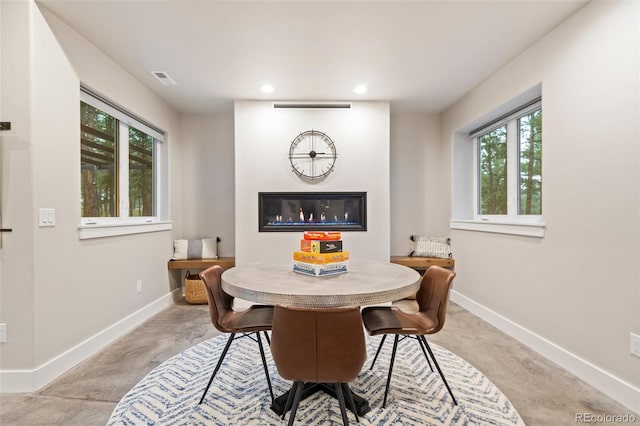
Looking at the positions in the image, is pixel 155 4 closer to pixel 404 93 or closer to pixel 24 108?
pixel 24 108

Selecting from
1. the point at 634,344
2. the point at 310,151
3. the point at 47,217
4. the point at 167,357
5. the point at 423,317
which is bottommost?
the point at 167,357

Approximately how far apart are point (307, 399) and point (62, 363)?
1.71 meters

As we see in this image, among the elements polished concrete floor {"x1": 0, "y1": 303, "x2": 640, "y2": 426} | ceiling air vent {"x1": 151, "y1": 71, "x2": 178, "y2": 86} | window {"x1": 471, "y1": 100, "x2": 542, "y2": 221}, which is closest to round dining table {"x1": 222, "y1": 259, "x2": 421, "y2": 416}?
polished concrete floor {"x1": 0, "y1": 303, "x2": 640, "y2": 426}

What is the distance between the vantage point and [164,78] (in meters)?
2.99

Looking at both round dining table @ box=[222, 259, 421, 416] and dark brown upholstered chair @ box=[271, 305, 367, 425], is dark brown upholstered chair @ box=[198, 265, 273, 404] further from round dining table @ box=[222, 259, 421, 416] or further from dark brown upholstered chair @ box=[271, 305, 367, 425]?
dark brown upholstered chair @ box=[271, 305, 367, 425]

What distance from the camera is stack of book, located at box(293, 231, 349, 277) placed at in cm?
171

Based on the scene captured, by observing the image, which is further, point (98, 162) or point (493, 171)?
point (493, 171)

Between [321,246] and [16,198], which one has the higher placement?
[16,198]

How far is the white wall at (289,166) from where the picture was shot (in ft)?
11.7

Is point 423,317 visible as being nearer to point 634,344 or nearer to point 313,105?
point 634,344

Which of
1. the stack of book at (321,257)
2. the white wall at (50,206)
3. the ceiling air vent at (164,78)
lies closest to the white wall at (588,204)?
the stack of book at (321,257)

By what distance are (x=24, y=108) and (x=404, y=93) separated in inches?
128

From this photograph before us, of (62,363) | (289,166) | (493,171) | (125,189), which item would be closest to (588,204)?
(493,171)

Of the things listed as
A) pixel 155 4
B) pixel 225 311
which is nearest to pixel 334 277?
pixel 225 311
